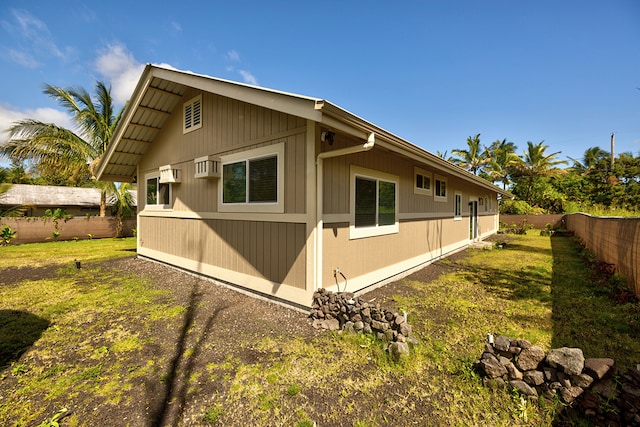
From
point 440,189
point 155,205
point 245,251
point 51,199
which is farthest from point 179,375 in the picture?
point 51,199

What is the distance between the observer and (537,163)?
25.7 m

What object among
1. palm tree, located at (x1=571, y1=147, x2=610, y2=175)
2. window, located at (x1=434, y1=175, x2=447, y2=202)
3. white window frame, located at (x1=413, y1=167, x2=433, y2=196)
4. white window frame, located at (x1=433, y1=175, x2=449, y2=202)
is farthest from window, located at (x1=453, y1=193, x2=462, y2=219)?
palm tree, located at (x1=571, y1=147, x2=610, y2=175)

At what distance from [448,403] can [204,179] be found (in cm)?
592

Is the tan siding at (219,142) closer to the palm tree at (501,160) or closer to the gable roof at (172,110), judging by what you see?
the gable roof at (172,110)

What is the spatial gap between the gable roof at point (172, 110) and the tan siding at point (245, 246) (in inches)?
70.0

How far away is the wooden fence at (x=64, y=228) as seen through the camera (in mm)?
12183

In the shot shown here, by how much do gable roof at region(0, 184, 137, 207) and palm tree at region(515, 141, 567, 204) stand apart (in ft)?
116

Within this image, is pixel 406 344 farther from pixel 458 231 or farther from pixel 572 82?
pixel 572 82

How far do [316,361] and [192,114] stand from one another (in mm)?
6253

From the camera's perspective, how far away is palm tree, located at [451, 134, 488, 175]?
91.8 feet

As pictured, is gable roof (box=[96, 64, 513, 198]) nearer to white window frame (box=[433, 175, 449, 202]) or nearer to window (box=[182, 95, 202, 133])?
window (box=[182, 95, 202, 133])

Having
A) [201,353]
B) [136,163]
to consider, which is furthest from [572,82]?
[136,163]

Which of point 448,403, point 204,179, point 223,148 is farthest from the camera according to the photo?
point 204,179

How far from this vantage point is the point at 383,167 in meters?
5.75
